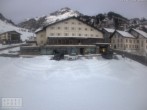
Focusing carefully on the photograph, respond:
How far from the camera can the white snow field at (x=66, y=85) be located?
2.40 metres

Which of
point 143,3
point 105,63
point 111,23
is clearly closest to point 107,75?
point 105,63

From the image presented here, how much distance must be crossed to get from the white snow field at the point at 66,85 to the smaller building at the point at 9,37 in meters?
0.17

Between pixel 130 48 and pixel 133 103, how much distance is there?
527 millimetres

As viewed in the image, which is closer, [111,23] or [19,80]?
[19,80]

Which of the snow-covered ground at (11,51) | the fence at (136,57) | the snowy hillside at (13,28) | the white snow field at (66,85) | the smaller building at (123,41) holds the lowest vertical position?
the white snow field at (66,85)

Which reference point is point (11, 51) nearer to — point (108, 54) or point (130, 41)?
point (108, 54)

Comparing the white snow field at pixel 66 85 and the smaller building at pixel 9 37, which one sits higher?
the smaller building at pixel 9 37

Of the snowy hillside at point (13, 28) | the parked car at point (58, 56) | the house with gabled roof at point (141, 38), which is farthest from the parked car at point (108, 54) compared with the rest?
the snowy hillside at point (13, 28)

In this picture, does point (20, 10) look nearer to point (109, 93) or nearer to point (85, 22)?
point (85, 22)

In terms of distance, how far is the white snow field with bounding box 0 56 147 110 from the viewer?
2400 millimetres

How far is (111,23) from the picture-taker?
2.60 metres

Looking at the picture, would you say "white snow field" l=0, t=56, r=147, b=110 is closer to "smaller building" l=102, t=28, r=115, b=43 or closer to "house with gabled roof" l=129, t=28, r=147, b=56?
"smaller building" l=102, t=28, r=115, b=43

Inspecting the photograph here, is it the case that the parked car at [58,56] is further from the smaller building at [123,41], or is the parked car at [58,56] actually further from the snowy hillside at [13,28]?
the smaller building at [123,41]

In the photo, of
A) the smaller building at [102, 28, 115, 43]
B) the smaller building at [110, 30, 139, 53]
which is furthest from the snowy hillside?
the smaller building at [110, 30, 139, 53]
